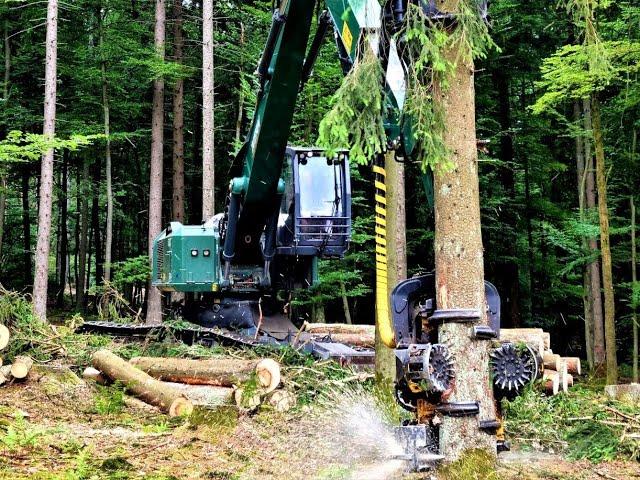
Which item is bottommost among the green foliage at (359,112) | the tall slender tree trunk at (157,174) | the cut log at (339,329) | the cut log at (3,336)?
the cut log at (339,329)

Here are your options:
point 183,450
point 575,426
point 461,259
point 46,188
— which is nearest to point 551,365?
point 575,426

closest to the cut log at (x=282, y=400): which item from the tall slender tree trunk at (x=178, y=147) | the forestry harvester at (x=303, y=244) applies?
the forestry harvester at (x=303, y=244)

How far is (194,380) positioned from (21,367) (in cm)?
215

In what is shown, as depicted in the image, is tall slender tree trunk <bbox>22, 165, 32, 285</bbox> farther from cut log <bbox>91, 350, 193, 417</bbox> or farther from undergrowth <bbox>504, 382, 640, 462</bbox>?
undergrowth <bbox>504, 382, 640, 462</bbox>

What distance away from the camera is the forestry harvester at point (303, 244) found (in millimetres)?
4973

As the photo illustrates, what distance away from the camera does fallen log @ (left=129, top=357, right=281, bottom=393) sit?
7965mm

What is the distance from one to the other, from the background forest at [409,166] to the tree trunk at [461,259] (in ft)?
32.6

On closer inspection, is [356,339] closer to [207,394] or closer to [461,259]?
[207,394]

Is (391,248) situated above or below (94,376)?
above

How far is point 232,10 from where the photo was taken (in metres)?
23.7

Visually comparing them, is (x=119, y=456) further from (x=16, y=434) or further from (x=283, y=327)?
(x=283, y=327)

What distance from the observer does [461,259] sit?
508 centimetres

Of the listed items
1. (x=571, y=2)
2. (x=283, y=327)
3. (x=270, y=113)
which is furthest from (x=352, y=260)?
(x=571, y=2)

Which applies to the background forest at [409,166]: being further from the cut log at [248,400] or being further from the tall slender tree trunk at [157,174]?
the cut log at [248,400]
